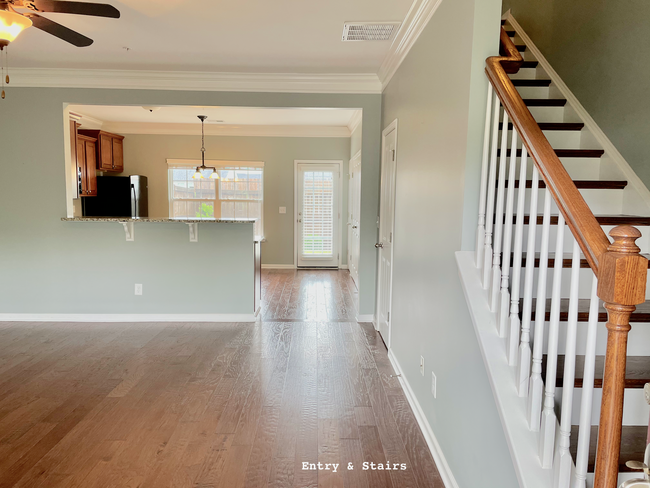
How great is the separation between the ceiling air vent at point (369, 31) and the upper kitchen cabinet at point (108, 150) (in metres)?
5.23

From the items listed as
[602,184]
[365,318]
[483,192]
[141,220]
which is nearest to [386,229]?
[365,318]

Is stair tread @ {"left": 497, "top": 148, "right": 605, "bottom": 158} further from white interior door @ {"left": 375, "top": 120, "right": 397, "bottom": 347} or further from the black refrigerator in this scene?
the black refrigerator

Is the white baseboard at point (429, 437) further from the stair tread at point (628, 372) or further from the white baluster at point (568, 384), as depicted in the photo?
the white baluster at point (568, 384)

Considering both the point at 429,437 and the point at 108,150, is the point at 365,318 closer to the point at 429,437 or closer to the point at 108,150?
the point at 429,437

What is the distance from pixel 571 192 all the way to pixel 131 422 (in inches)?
105

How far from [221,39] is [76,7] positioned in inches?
50.3

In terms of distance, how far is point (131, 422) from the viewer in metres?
2.64

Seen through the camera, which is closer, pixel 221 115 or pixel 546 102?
pixel 546 102

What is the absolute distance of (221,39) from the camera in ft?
11.1

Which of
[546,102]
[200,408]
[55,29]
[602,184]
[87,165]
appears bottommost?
[200,408]

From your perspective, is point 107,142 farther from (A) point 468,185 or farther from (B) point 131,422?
(A) point 468,185

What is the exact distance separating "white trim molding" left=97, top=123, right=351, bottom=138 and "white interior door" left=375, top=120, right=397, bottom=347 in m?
3.72

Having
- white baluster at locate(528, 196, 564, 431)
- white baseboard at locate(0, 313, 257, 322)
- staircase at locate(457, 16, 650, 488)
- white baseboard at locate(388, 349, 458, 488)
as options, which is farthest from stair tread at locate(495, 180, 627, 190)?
white baseboard at locate(0, 313, 257, 322)

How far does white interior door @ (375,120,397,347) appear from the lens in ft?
12.2
